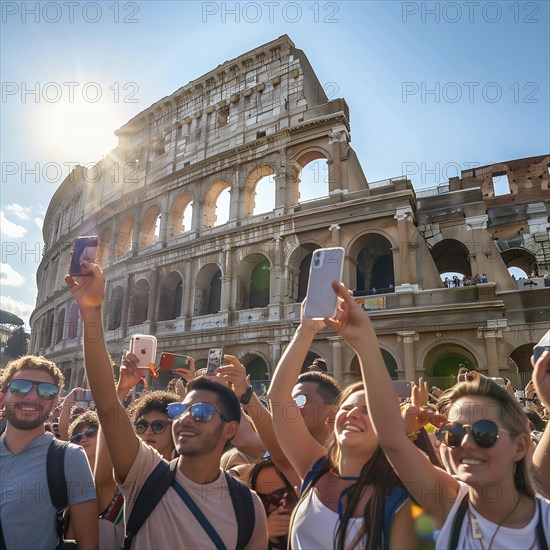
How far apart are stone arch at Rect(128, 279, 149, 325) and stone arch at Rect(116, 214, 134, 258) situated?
9.96 ft

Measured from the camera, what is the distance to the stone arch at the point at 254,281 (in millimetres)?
18422

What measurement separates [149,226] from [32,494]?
22.3 m

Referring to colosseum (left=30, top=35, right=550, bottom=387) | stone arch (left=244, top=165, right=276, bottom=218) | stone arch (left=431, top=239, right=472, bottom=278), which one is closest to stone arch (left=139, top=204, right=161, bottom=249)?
colosseum (left=30, top=35, right=550, bottom=387)

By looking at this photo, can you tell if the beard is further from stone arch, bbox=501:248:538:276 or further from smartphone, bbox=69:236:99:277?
stone arch, bbox=501:248:538:276

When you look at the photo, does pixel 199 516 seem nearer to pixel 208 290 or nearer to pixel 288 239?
pixel 288 239

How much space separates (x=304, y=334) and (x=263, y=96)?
20.0m

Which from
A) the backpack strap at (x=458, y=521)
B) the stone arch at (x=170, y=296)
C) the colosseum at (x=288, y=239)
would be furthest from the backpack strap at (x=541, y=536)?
the stone arch at (x=170, y=296)

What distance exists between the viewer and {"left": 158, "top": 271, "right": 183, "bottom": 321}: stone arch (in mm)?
20891

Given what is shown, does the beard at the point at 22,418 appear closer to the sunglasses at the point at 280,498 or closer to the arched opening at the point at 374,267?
the sunglasses at the point at 280,498

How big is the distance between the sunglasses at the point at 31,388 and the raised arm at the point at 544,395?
9.24 feet

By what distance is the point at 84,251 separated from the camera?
2.22 meters

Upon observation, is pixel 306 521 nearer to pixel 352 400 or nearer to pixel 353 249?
pixel 352 400

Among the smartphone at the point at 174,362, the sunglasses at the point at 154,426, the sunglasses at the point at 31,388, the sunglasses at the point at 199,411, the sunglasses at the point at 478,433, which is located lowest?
the sunglasses at the point at 154,426

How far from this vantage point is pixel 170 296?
21.4 meters
